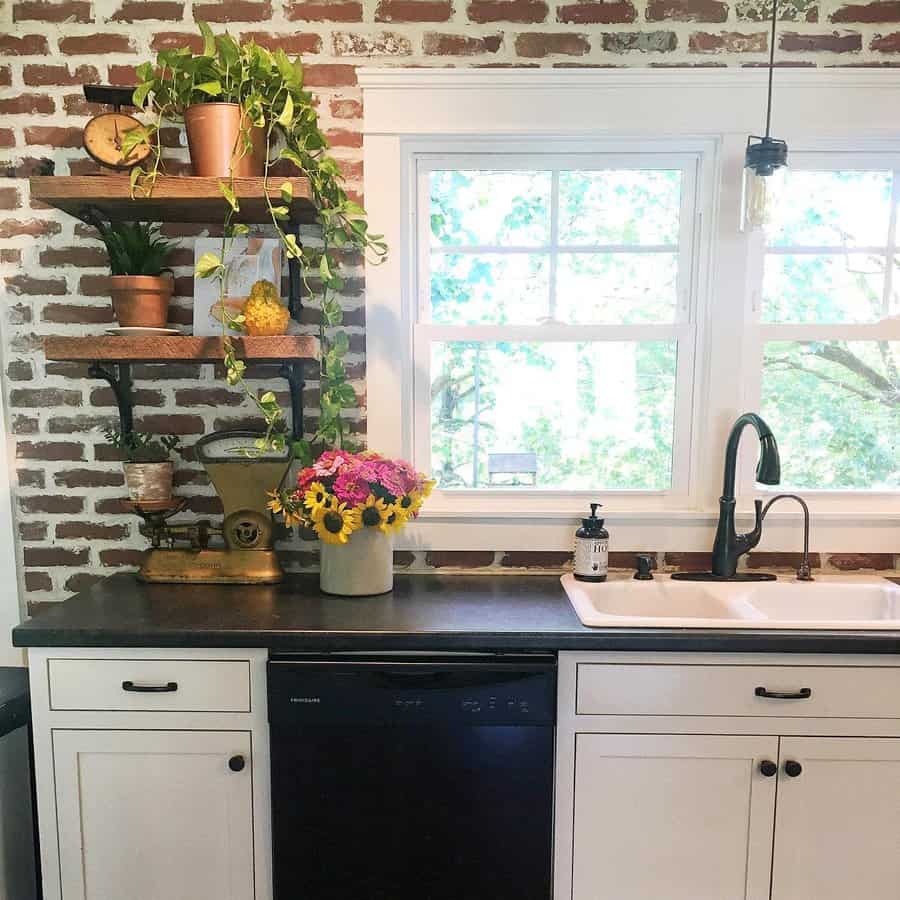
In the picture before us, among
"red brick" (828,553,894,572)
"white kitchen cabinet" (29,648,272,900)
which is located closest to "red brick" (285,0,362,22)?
"white kitchen cabinet" (29,648,272,900)

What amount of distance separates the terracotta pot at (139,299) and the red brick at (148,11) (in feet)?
2.40

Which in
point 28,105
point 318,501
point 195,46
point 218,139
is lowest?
point 318,501

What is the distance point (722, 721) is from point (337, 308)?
140 cm

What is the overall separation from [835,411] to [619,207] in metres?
0.90

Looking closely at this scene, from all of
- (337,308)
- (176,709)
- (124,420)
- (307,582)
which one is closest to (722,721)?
(307,582)

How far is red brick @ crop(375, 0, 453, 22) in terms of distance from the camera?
1848mm

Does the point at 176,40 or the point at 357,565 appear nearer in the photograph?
the point at 357,565

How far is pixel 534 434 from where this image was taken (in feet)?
6.79

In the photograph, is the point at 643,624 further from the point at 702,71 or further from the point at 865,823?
the point at 702,71

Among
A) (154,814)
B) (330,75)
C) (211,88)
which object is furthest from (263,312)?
(154,814)

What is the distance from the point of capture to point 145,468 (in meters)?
1.85

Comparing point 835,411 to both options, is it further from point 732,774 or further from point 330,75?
point 330,75

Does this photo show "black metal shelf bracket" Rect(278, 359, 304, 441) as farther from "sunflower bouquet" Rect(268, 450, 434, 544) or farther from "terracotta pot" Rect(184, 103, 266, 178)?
"terracotta pot" Rect(184, 103, 266, 178)

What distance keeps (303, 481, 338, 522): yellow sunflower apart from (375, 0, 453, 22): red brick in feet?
4.28
